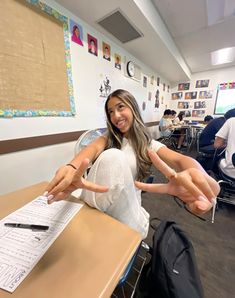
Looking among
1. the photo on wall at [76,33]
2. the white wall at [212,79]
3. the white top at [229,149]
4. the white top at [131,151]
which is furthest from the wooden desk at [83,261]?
the white wall at [212,79]

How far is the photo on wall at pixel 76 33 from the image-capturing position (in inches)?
61.8

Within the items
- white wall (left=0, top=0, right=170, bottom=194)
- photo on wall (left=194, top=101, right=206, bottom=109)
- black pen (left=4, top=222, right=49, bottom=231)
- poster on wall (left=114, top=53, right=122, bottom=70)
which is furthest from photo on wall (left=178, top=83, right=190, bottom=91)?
black pen (left=4, top=222, right=49, bottom=231)

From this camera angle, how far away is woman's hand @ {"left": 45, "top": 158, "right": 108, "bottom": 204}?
46cm

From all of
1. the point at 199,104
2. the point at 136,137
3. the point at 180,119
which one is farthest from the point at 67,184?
the point at 199,104

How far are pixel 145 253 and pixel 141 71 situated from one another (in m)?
3.26

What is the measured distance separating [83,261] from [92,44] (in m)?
2.23

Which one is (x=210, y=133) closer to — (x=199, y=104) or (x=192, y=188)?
(x=192, y=188)

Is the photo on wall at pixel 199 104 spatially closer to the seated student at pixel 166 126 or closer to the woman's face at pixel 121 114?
the seated student at pixel 166 126

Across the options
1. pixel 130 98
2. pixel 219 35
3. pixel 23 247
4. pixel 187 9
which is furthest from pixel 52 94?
pixel 219 35

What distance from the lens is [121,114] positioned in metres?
0.96

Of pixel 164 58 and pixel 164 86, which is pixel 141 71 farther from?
pixel 164 86

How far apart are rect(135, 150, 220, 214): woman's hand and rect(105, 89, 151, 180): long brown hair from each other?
37 centimetres

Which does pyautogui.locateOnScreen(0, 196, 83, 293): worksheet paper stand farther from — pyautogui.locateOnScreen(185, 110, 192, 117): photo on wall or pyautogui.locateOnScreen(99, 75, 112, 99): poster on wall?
pyautogui.locateOnScreen(185, 110, 192, 117): photo on wall

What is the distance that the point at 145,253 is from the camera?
3.44ft
